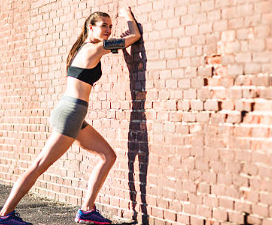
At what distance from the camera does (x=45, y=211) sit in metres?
6.15

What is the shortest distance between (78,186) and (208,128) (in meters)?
2.34

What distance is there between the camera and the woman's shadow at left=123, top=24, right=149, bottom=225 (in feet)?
17.4

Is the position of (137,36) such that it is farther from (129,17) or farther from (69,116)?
(69,116)

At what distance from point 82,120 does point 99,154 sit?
41cm

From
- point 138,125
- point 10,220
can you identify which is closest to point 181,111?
point 138,125

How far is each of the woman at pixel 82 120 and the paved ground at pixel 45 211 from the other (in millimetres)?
347

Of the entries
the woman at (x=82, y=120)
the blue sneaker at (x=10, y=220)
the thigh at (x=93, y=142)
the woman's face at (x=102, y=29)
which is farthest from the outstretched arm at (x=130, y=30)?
the blue sneaker at (x=10, y=220)

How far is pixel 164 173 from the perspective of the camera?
5.03 m

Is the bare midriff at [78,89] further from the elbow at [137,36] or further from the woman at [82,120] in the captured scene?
the elbow at [137,36]

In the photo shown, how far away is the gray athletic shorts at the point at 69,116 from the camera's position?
5.10 meters

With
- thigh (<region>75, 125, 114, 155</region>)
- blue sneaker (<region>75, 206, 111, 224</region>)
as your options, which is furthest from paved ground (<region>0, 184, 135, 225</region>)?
thigh (<region>75, 125, 114, 155</region>)

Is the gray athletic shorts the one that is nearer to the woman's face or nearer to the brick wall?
the brick wall

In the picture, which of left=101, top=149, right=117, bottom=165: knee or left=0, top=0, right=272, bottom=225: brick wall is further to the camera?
left=101, top=149, right=117, bottom=165: knee

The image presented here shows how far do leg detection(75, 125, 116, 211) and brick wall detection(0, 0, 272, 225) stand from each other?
25 cm
